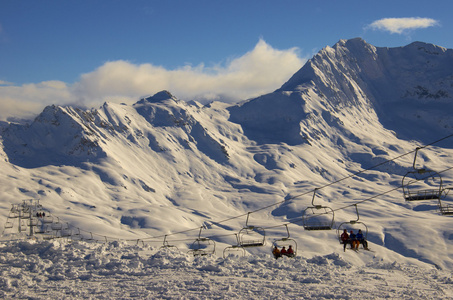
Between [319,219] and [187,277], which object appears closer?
[187,277]

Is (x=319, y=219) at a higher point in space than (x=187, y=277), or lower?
higher

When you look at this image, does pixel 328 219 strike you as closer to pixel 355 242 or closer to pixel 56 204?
pixel 56 204

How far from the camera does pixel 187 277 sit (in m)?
46.8

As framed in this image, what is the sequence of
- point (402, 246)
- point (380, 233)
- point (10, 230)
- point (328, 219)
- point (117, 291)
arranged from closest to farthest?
point (117, 291) < point (10, 230) < point (402, 246) < point (380, 233) < point (328, 219)

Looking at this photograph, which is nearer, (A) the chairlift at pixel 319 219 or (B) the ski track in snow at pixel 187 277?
(A) the chairlift at pixel 319 219

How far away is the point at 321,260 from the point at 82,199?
138 m

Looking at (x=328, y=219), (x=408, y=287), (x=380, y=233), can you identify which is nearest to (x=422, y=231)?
(x=380, y=233)

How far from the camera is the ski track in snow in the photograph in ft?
135

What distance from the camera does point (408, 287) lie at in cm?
4381

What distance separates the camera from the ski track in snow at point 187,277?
135 feet

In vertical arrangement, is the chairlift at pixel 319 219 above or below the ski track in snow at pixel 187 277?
above

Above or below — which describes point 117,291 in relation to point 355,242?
below

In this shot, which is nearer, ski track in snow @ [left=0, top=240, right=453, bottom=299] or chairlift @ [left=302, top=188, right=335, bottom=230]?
chairlift @ [left=302, top=188, right=335, bottom=230]

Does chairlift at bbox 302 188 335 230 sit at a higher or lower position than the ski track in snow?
higher
